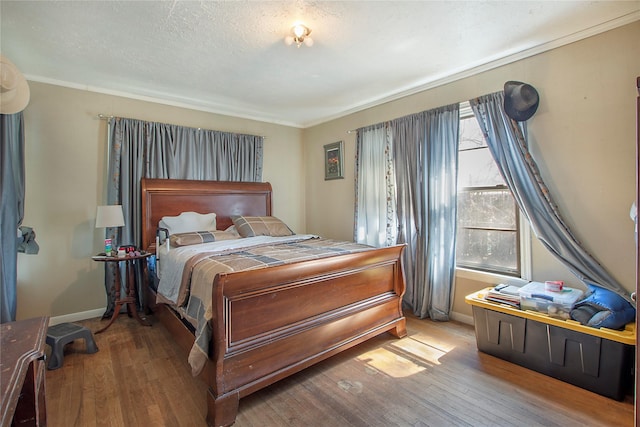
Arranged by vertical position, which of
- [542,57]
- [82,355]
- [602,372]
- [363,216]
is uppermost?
[542,57]

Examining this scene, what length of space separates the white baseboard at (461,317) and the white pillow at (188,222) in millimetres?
2927

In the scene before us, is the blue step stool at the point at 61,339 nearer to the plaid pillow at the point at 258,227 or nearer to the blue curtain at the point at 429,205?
the plaid pillow at the point at 258,227

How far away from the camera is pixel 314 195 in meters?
4.88

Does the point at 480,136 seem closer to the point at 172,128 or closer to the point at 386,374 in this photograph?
the point at 386,374

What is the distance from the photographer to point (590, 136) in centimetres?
227

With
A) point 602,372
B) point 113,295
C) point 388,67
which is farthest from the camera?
point 113,295

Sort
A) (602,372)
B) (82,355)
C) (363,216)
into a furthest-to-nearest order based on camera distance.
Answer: (363,216), (82,355), (602,372)

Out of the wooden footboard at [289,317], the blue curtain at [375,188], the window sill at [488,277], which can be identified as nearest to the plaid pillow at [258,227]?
the blue curtain at [375,188]

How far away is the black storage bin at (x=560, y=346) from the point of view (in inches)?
73.5

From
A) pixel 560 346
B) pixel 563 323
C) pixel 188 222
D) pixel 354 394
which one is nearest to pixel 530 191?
pixel 563 323

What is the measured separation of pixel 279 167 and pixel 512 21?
10.9 feet

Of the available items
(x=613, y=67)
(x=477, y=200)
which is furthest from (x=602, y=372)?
(x=613, y=67)

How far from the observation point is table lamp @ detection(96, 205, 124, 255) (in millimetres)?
2902

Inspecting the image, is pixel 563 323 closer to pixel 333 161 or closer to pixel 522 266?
pixel 522 266
